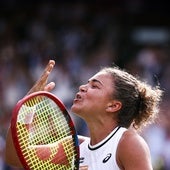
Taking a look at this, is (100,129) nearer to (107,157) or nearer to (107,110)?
(107,110)

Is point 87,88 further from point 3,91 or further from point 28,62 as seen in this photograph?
point 28,62

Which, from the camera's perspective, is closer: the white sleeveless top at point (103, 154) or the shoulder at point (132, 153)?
the shoulder at point (132, 153)

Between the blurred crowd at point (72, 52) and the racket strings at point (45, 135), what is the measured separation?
412 centimetres

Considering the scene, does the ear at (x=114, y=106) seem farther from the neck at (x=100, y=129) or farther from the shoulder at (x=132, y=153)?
the shoulder at (x=132, y=153)

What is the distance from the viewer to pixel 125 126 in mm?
5598

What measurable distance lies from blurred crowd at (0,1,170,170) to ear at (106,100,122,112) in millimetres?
4120

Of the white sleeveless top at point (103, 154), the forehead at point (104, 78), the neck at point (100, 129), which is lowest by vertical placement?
the white sleeveless top at point (103, 154)

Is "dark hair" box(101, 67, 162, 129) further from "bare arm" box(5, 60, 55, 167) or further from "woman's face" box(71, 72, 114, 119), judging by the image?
"bare arm" box(5, 60, 55, 167)

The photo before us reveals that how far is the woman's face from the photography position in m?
5.42

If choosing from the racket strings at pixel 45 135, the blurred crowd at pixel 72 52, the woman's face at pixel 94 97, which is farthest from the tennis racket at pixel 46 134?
the blurred crowd at pixel 72 52

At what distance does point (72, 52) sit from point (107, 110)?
778 centimetres

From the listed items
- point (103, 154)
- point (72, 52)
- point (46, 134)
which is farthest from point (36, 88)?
point (72, 52)

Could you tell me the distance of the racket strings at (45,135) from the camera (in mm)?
5152

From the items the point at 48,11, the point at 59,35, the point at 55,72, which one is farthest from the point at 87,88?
the point at 48,11
